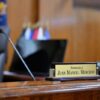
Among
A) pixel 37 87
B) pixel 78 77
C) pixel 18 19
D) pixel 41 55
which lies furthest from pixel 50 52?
pixel 18 19

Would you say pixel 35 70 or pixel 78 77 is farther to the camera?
pixel 35 70

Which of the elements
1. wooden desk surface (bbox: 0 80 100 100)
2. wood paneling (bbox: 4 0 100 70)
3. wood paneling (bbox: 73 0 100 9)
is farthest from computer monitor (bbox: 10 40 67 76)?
wood paneling (bbox: 73 0 100 9)

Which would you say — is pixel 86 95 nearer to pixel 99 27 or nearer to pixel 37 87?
pixel 37 87

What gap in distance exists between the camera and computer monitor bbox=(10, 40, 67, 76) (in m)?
2.42

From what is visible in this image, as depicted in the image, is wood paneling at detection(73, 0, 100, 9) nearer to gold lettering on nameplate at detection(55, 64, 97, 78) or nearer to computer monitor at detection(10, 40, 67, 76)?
computer monitor at detection(10, 40, 67, 76)

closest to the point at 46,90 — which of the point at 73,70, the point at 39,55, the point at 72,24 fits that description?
the point at 73,70

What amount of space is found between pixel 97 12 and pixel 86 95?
397cm

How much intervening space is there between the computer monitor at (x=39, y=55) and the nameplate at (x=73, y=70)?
126 cm

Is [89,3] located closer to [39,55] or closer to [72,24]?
[72,24]

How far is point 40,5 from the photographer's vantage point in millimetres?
4539

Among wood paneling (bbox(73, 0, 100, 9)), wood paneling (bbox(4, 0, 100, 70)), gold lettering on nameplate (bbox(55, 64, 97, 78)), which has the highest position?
wood paneling (bbox(73, 0, 100, 9))

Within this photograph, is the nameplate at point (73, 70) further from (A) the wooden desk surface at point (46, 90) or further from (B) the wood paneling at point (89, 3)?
(B) the wood paneling at point (89, 3)

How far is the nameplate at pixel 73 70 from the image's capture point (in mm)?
1027

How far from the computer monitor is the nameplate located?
126 centimetres
